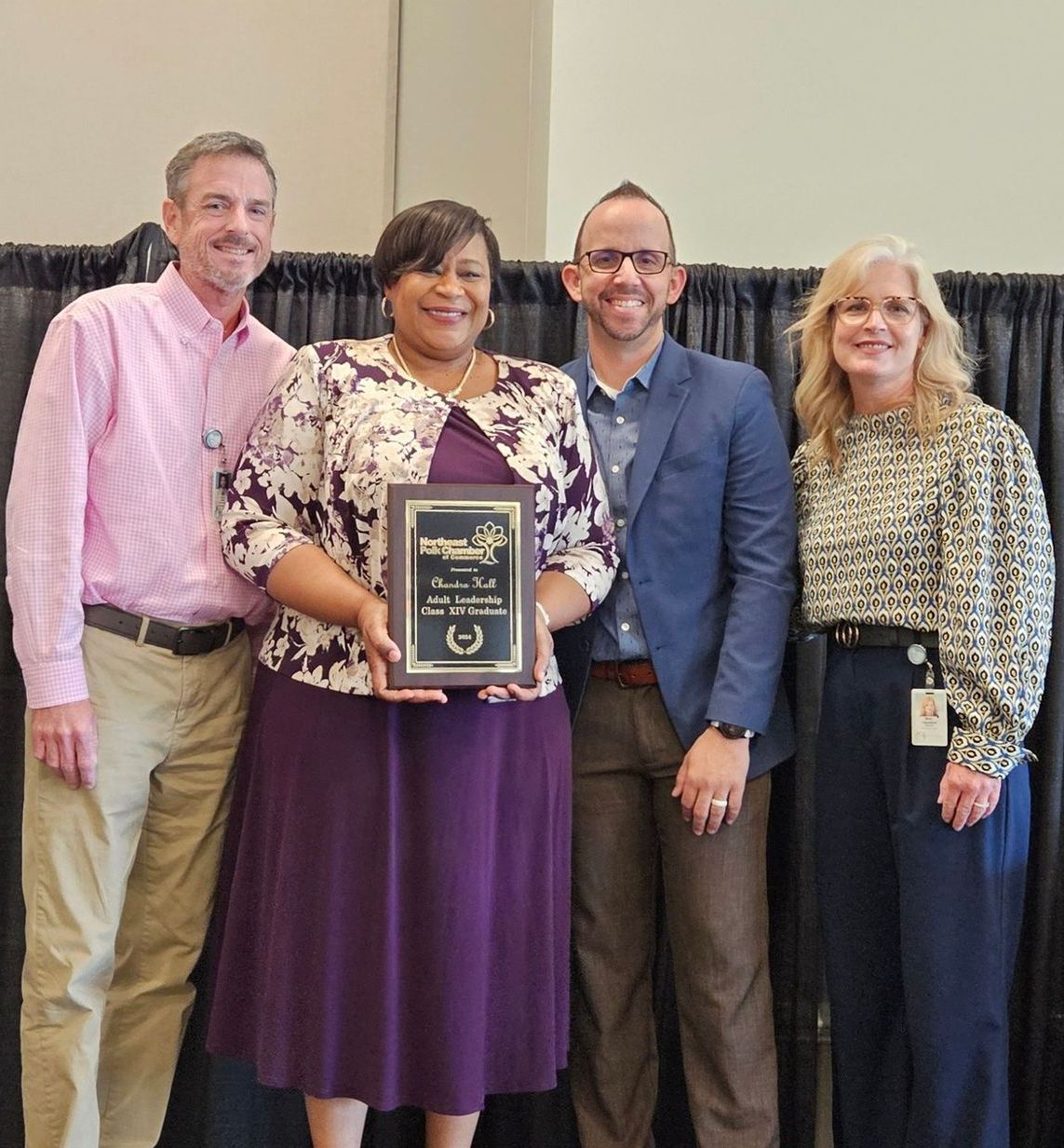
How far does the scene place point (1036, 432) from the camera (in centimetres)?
236

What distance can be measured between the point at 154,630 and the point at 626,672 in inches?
30.7

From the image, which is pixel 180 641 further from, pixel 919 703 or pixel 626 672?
pixel 919 703

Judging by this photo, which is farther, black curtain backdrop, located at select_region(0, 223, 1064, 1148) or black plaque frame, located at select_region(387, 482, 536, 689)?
black curtain backdrop, located at select_region(0, 223, 1064, 1148)

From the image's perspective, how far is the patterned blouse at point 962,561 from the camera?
72.6 inches

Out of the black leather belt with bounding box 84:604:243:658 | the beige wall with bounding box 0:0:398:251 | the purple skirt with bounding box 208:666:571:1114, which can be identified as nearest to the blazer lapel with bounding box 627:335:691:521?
the purple skirt with bounding box 208:666:571:1114

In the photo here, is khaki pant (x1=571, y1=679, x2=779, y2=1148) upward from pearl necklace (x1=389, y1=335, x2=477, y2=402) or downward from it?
downward

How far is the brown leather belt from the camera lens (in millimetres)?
2041

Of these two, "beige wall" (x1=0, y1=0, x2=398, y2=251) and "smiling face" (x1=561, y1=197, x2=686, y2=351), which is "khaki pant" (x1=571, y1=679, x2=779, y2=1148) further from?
"beige wall" (x1=0, y1=0, x2=398, y2=251)

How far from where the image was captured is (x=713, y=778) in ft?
6.40

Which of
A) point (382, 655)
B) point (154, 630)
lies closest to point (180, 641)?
point (154, 630)

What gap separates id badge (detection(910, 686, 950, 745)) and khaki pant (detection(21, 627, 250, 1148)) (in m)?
1.11

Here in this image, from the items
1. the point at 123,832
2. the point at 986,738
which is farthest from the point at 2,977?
the point at 986,738

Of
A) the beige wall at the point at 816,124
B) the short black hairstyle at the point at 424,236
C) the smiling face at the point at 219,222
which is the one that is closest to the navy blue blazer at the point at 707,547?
the short black hairstyle at the point at 424,236

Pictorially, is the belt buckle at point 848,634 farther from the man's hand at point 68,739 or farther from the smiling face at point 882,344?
the man's hand at point 68,739
